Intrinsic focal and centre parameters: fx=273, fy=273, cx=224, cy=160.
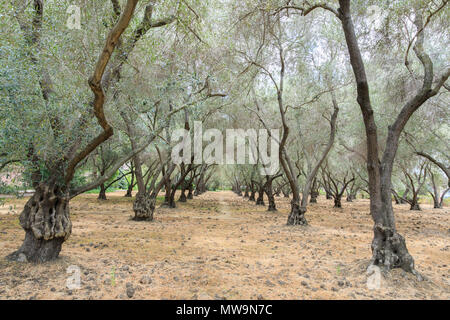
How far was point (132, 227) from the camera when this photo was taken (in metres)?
9.48

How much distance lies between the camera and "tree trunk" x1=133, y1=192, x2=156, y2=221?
1101cm

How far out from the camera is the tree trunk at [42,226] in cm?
446

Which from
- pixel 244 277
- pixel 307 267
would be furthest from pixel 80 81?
pixel 307 267

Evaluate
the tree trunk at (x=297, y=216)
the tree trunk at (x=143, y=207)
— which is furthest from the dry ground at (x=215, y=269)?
the tree trunk at (x=143, y=207)

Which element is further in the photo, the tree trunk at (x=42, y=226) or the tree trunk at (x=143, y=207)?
the tree trunk at (x=143, y=207)

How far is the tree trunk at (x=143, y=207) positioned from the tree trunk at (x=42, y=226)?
251 inches

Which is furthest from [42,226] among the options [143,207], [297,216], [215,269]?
[297,216]

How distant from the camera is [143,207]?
1105 centimetres

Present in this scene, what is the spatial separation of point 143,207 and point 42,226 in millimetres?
6650

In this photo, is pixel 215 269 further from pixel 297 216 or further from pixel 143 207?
pixel 143 207

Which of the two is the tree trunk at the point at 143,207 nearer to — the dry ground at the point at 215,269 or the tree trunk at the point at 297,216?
the dry ground at the point at 215,269

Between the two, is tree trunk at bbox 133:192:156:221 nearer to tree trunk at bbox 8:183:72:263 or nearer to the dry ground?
the dry ground

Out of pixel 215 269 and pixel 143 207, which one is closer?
pixel 215 269
